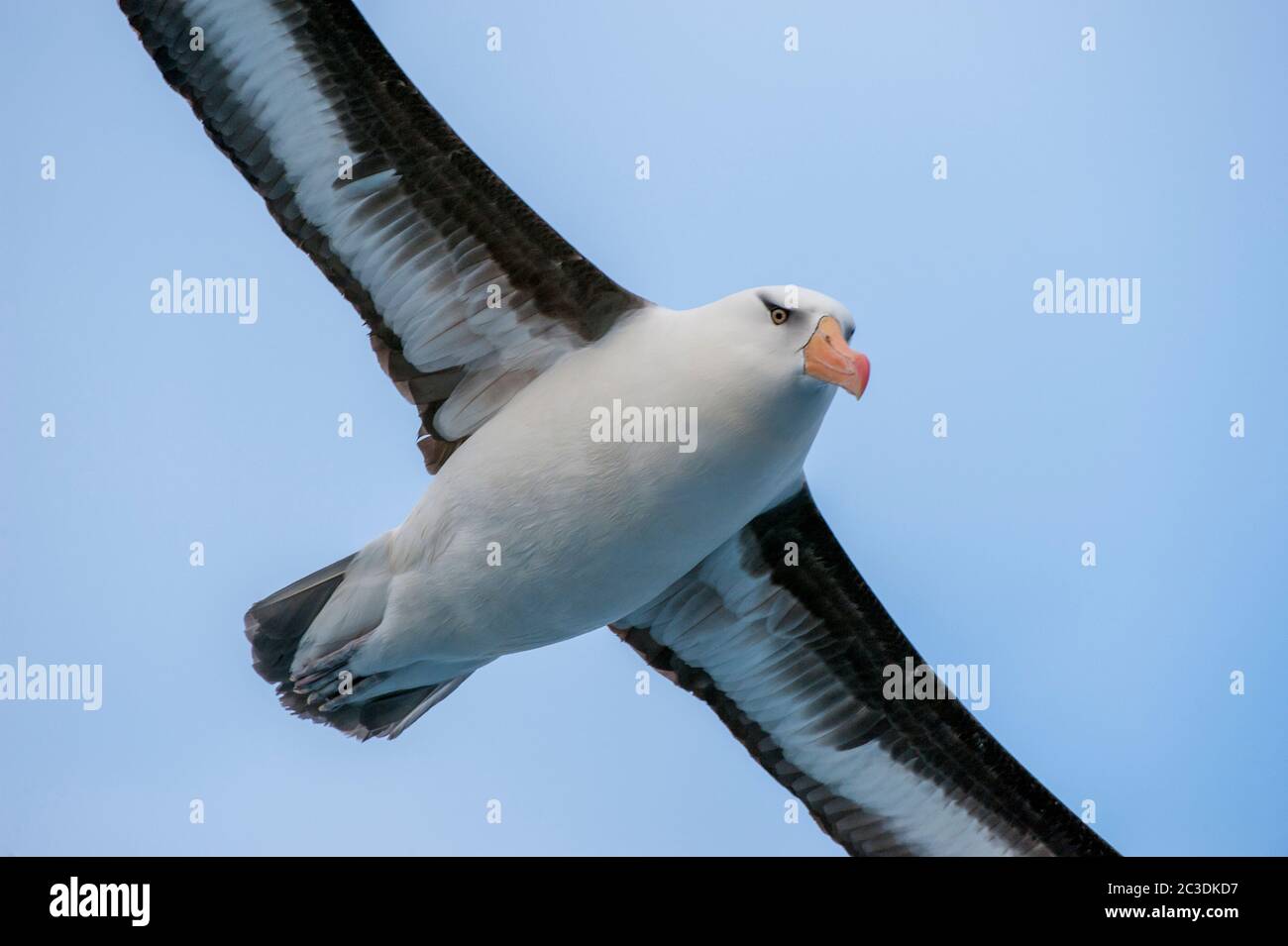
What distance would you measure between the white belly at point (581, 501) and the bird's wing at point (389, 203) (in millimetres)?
284

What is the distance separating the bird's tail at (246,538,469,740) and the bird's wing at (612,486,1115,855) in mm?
1799

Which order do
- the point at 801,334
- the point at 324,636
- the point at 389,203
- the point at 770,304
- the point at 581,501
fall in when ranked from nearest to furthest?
the point at 801,334 < the point at 770,304 < the point at 581,501 < the point at 389,203 < the point at 324,636

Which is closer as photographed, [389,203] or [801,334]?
[801,334]

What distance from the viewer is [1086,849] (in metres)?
11.0

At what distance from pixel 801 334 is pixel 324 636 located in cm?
318

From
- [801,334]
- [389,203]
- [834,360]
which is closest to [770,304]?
[801,334]

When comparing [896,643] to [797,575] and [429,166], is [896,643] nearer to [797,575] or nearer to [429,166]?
[797,575]

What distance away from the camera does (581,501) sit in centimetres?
931

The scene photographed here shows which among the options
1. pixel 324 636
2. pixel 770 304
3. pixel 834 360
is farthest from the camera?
pixel 324 636

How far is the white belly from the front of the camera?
908cm

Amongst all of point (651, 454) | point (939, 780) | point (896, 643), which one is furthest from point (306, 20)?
point (939, 780)

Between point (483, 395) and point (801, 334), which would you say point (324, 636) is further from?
point (801, 334)

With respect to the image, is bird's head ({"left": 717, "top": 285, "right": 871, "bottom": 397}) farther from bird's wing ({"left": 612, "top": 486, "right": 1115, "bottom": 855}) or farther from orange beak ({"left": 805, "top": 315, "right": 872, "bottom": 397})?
bird's wing ({"left": 612, "top": 486, "right": 1115, "bottom": 855})

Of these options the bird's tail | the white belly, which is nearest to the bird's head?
the white belly
